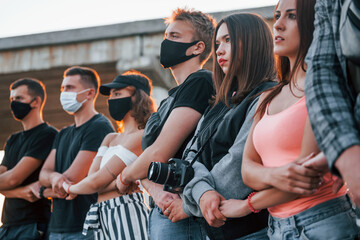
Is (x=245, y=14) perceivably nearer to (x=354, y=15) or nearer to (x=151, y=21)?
(x=354, y=15)

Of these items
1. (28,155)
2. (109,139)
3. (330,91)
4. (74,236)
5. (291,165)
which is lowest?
(74,236)

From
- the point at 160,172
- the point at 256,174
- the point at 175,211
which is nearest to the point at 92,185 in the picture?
the point at 175,211

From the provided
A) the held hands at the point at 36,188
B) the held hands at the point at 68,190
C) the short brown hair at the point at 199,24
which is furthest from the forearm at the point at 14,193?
the short brown hair at the point at 199,24

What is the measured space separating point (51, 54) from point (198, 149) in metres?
Answer: 7.31

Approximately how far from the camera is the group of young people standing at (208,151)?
5.53 feet

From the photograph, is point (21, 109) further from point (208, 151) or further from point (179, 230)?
point (208, 151)

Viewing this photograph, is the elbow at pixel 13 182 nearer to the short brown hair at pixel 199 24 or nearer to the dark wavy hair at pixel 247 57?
the short brown hair at pixel 199 24

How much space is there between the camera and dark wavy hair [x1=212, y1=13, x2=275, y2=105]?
2439 mm

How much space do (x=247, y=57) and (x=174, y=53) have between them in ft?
3.08

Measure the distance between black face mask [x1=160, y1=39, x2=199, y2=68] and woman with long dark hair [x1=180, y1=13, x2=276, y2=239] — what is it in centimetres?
50

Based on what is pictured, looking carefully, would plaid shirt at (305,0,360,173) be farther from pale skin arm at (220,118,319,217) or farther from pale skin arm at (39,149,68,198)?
pale skin arm at (39,149,68,198)

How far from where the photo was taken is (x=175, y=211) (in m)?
2.53

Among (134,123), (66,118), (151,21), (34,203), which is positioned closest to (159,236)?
(134,123)

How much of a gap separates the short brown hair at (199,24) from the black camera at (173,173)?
1.29 m
